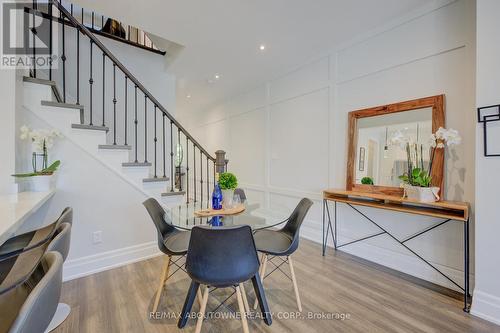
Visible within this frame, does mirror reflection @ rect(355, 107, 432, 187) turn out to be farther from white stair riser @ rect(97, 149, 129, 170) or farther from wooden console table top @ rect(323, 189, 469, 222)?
white stair riser @ rect(97, 149, 129, 170)

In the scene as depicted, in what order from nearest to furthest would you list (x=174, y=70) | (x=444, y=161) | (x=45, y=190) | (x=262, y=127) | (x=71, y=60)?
(x=45, y=190)
(x=444, y=161)
(x=71, y=60)
(x=174, y=70)
(x=262, y=127)

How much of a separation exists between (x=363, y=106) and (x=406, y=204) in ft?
4.28

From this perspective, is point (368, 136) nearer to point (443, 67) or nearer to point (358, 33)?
point (443, 67)

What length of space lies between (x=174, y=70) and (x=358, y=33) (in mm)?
2986

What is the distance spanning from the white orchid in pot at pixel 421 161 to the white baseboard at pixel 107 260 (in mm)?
3071

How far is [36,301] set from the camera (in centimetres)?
63

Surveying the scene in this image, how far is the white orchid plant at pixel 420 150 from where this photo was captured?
2.09m

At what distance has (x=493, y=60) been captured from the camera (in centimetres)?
182

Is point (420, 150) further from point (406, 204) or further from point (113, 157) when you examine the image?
point (113, 157)

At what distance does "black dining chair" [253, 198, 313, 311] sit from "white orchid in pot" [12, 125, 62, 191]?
6.45 ft

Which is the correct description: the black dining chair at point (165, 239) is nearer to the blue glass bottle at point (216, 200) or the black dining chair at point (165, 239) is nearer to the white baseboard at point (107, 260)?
the blue glass bottle at point (216, 200)

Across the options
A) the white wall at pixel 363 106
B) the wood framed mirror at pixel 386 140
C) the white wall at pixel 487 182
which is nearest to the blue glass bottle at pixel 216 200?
the white wall at pixel 363 106

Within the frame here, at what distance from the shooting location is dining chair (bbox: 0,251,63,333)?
589mm

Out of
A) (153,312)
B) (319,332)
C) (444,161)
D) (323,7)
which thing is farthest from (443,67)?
(153,312)
